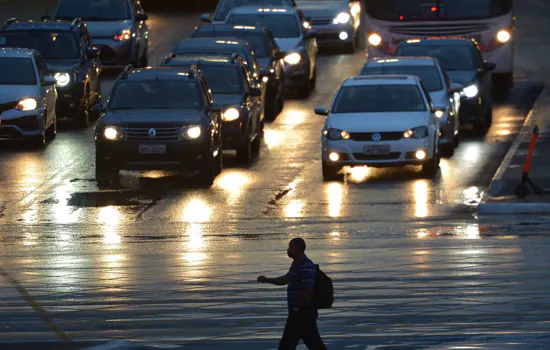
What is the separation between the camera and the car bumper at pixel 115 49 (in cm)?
3594

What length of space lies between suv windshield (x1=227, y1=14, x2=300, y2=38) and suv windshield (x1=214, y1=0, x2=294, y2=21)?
7.91 ft

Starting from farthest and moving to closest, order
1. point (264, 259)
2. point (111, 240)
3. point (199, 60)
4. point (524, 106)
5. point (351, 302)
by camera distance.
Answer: point (524, 106), point (199, 60), point (111, 240), point (264, 259), point (351, 302)

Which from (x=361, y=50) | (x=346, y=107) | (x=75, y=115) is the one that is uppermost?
(x=346, y=107)

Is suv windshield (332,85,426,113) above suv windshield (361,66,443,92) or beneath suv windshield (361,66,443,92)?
above

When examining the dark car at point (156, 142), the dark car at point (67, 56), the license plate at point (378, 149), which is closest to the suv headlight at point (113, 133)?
the dark car at point (156, 142)

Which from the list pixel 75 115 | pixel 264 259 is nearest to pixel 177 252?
pixel 264 259

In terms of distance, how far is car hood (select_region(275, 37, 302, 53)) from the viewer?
35.0 m

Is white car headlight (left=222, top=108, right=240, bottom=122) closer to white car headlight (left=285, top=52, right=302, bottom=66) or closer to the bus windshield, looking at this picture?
white car headlight (left=285, top=52, right=302, bottom=66)

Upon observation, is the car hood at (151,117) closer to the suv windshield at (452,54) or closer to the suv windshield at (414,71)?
the suv windshield at (414,71)

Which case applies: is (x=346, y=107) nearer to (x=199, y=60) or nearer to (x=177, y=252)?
(x=199, y=60)

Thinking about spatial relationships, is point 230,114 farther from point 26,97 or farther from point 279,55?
point 279,55

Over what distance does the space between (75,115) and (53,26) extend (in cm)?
215

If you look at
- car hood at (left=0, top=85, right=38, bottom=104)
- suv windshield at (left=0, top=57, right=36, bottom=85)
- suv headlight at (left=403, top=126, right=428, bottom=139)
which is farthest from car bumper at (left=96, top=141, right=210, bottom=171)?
suv windshield at (left=0, top=57, right=36, bottom=85)

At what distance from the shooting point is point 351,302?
14078mm
